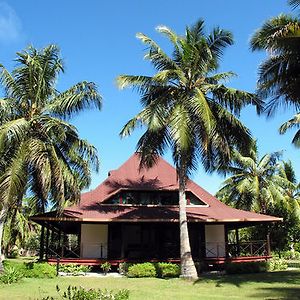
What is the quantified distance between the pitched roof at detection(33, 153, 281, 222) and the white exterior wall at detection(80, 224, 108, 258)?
1.38m

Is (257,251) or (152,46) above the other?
(152,46)

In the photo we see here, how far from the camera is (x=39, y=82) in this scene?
19.8 meters

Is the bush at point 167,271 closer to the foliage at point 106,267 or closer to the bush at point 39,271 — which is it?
the foliage at point 106,267

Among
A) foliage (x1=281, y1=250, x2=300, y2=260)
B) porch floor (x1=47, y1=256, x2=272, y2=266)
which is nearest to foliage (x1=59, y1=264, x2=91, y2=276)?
porch floor (x1=47, y1=256, x2=272, y2=266)

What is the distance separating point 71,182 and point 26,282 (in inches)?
200

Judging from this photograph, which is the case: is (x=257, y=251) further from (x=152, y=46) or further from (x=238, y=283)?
(x=152, y=46)

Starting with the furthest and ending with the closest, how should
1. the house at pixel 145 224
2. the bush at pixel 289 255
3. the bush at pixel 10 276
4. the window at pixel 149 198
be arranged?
the bush at pixel 289 255, the window at pixel 149 198, the house at pixel 145 224, the bush at pixel 10 276

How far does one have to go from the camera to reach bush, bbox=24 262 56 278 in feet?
63.3

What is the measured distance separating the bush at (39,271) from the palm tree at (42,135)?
9.00ft

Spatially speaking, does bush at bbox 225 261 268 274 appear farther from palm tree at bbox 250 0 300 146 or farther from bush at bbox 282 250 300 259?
bush at bbox 282 250 300 259

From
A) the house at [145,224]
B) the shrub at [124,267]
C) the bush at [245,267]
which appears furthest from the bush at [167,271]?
the bush at [245,267]

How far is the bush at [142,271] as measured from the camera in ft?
67.3

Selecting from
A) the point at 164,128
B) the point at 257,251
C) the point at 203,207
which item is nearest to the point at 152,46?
the point at 164,128

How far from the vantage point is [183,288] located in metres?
16.2
